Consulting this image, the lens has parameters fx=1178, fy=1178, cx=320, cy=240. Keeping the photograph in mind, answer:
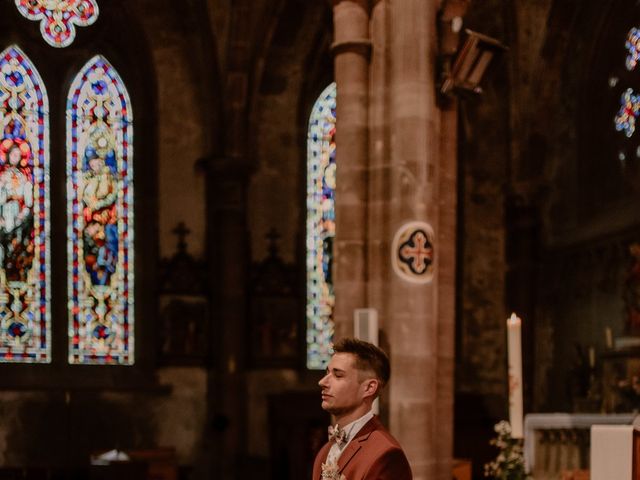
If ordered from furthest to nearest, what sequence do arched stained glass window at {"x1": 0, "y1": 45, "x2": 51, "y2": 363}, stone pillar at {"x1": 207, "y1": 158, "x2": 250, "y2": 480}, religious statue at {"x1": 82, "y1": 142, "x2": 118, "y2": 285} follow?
religious statue at {"x1": 82, "y1": 142, "x2": 118, "y2": 285} < stone pillar at {"x1": 207, "y1": 158, "x2": 250, "y2": 480} < arched stained glass window at {"x1": 0, "y1": 45, "x2": 51, "y2": 363}

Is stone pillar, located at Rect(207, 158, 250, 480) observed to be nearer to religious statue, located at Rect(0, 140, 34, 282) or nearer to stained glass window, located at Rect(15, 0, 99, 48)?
religious statue, located at Rect(0, 140, 34, 282)

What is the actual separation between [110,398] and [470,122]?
6.40m

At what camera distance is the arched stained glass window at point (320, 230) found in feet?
53.8

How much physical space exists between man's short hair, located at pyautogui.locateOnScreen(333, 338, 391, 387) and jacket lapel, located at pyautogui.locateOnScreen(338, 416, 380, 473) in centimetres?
14

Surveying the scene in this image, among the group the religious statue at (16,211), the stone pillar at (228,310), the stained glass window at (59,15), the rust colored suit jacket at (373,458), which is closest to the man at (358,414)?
the rust colored suit jacket at (373,458)

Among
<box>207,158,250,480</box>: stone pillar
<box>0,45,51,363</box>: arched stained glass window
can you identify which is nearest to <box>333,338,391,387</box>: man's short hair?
<box>207,158,250,480</box>: stone pillar

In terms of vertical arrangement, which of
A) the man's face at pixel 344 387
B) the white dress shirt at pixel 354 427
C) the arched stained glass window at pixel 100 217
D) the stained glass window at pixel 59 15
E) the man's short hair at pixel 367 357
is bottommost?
the white dress shirt at pixel 354 427

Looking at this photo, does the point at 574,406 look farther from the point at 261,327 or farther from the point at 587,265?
the point at 261,327

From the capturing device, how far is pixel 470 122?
17.0 metres

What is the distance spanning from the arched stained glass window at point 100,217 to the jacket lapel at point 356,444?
1207cm

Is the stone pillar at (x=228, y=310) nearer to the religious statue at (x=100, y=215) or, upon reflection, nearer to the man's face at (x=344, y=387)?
the religious statue at (x=100, y=215)

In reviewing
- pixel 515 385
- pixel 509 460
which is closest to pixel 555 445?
pixel 509 460

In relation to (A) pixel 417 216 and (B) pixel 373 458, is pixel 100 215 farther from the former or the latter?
(B) pixel 373 458

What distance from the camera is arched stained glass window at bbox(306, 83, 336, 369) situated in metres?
16.4
